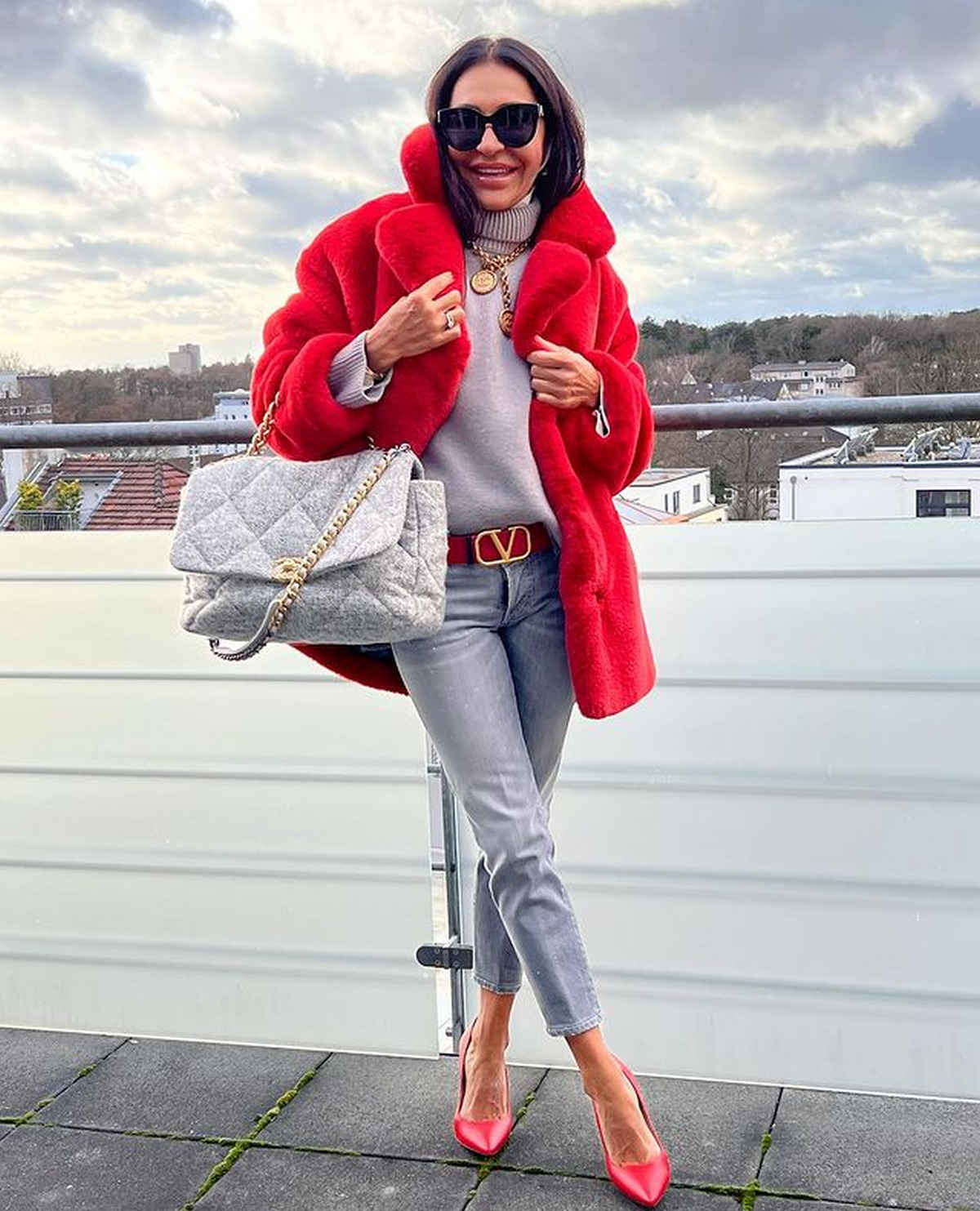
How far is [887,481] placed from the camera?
2.24 metres

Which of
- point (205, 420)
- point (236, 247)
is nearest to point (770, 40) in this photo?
point (236, 247)

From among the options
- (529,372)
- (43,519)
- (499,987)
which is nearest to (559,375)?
(529,372)

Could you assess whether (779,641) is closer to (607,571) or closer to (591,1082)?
(607,571)

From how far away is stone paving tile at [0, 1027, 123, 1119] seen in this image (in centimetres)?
236

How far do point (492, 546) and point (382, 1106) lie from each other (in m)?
0.95

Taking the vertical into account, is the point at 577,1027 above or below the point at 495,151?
below

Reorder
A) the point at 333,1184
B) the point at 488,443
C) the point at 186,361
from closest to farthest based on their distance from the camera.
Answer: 1. the point at 488,443
2. the point at 333,1184
3. the point at 186,361

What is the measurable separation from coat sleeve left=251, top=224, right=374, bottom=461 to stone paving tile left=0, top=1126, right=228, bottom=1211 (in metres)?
1.03

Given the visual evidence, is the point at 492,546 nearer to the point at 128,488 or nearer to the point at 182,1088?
the point at 128,488

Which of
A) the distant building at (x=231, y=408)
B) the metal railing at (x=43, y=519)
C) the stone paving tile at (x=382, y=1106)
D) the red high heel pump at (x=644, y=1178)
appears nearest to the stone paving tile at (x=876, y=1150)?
the red high heel pump at (x=644, y=1178)

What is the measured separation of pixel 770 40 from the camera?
73.4 feet

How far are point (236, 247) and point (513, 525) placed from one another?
13.8 meters

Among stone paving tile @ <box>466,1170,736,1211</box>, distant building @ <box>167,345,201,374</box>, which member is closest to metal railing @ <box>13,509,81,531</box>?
distant building @ <box>167,345,201,374</box>

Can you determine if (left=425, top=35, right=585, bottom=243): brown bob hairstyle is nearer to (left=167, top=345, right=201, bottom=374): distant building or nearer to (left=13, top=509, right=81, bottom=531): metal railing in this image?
(left=13, top=509, right=81, bottom=531): metal railing
